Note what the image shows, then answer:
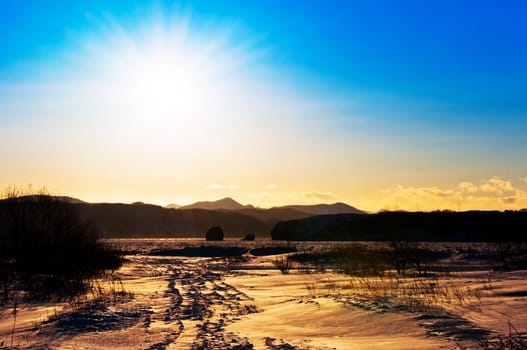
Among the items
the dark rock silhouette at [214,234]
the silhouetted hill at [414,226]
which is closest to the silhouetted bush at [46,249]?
the dark rock silhouette at [214,234]

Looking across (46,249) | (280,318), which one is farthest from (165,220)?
(280,318)

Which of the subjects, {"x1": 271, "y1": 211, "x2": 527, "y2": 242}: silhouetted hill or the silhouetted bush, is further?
{"x1": 271, "y1": 211, "x2": 527, "y2": 242}: silhouetted hill

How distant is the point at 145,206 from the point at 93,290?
13163cm

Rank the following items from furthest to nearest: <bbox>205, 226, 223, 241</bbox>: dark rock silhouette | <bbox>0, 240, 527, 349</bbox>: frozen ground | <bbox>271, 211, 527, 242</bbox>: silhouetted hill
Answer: <bbox>205, 226, 223, 241</bbox>: dark rock silhouette < <bbox>271, 211, 527, 242</bbox>: silhouetted hill < <bbox>0, 240, 527, 349</bbox>: frozen ground

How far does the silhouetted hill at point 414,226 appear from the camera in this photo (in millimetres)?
Result: 61688

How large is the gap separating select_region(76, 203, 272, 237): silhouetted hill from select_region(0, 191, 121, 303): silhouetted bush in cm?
9900

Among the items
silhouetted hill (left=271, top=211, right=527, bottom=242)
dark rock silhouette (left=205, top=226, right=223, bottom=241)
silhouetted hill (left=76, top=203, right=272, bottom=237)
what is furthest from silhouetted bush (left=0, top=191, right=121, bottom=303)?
silhouetted hill (left=76, top=203, right=272, bottom=237)

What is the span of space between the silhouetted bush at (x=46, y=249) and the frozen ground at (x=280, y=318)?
2447 mm

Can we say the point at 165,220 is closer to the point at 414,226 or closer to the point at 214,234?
the point at 214,234

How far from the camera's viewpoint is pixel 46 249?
22.2 metres

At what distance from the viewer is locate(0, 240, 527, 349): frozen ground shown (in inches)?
265

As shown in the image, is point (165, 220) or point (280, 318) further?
point (165, 220)

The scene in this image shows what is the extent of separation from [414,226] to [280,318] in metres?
62.5

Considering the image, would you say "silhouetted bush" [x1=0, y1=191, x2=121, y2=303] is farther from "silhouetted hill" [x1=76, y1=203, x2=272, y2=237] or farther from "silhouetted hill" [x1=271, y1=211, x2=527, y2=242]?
"silhouetted hill" [x1=76, y1=203, x2=272, y2=237]
